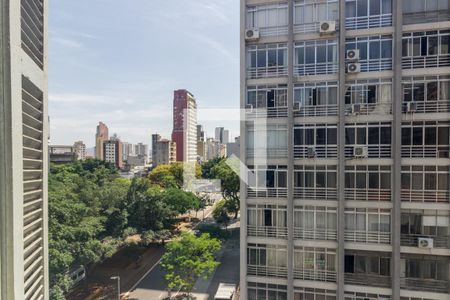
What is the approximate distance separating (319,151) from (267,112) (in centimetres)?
146

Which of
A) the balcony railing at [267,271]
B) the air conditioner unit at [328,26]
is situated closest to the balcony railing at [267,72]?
the air conditioner unit at [328,26]

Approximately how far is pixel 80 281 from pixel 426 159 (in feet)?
37.9

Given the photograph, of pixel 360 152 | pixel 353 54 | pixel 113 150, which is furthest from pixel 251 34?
pixel 113 150

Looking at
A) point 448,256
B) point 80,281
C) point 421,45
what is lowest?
point 80,281

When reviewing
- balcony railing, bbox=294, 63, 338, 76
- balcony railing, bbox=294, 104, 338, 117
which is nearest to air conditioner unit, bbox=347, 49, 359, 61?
balcony railing, bbox=294, 63, 338, 76

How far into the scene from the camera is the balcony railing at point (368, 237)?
18.7 ft

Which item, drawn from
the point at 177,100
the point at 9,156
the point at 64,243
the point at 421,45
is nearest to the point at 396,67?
the point at 421,45

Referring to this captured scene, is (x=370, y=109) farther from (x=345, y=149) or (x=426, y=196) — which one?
(x=426, y=196)

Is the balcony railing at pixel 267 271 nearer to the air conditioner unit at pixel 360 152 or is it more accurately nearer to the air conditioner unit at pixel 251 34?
the air conditioner unit at pixel 360 152

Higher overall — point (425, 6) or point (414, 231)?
point (425, 6)

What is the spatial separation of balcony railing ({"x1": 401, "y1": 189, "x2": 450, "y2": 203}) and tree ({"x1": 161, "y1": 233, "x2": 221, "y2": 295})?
227 inches

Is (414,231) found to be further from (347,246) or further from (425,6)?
(425,6)

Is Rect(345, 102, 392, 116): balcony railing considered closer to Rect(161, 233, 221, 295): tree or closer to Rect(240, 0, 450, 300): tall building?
Rect(240, 0, 450, 300): tall building

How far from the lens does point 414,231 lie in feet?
18.3
